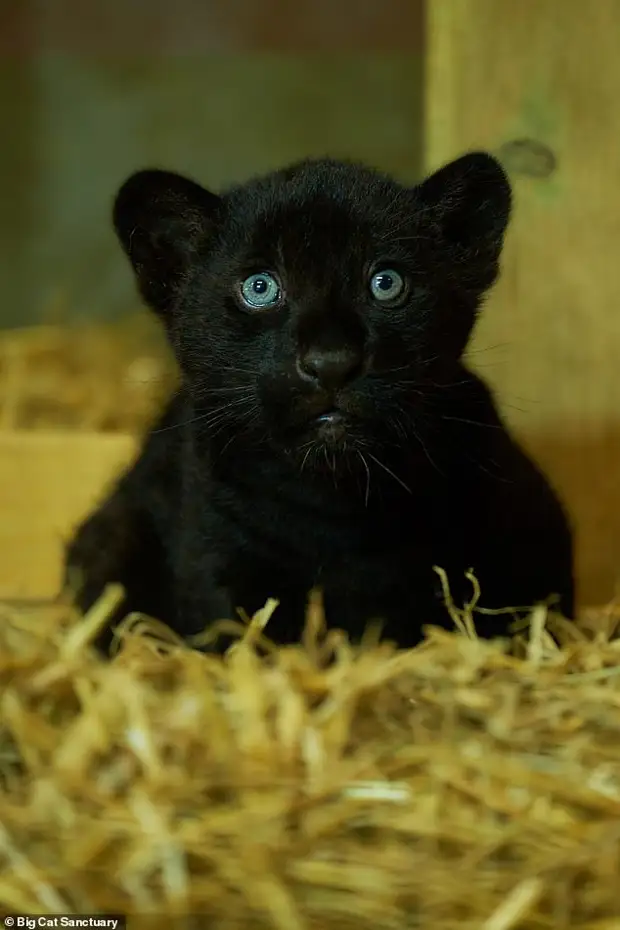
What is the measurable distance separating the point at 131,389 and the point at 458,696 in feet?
6.11

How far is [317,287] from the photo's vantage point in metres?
1.50

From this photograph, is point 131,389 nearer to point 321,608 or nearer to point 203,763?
point 321,608

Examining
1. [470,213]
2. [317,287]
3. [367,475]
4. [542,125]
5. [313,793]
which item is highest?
[542,125]

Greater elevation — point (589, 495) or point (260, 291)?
point (260, 291)

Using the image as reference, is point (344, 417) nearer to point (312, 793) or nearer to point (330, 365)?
point (330, 365)

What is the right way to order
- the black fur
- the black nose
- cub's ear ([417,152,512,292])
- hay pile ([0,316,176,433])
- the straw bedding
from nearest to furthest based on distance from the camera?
the straw bedding
the black nose
the black fur
cub's ear ([417,152,512,292])
hay pile ([0,316,176,433])

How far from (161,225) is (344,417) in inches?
18.6

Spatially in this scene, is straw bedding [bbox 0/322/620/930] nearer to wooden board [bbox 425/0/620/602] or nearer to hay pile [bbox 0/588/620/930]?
hay pile [bbox 0/588/620/930]

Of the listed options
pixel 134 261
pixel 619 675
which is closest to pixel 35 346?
pixel 134 261

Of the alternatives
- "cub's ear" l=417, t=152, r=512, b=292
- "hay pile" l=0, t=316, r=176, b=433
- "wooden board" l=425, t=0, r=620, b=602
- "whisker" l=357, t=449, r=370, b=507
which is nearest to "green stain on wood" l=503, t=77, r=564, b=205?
"wooden board" l=425, t=0, r=620, b=602

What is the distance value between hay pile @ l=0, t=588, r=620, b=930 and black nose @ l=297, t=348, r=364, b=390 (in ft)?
1.09

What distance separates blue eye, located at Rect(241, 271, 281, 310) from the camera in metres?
1.55

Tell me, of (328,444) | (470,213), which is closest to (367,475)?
(328,444)

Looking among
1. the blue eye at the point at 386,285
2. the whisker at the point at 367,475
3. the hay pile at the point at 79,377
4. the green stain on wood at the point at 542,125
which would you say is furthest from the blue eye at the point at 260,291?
the hay pile at the point at 79,377
